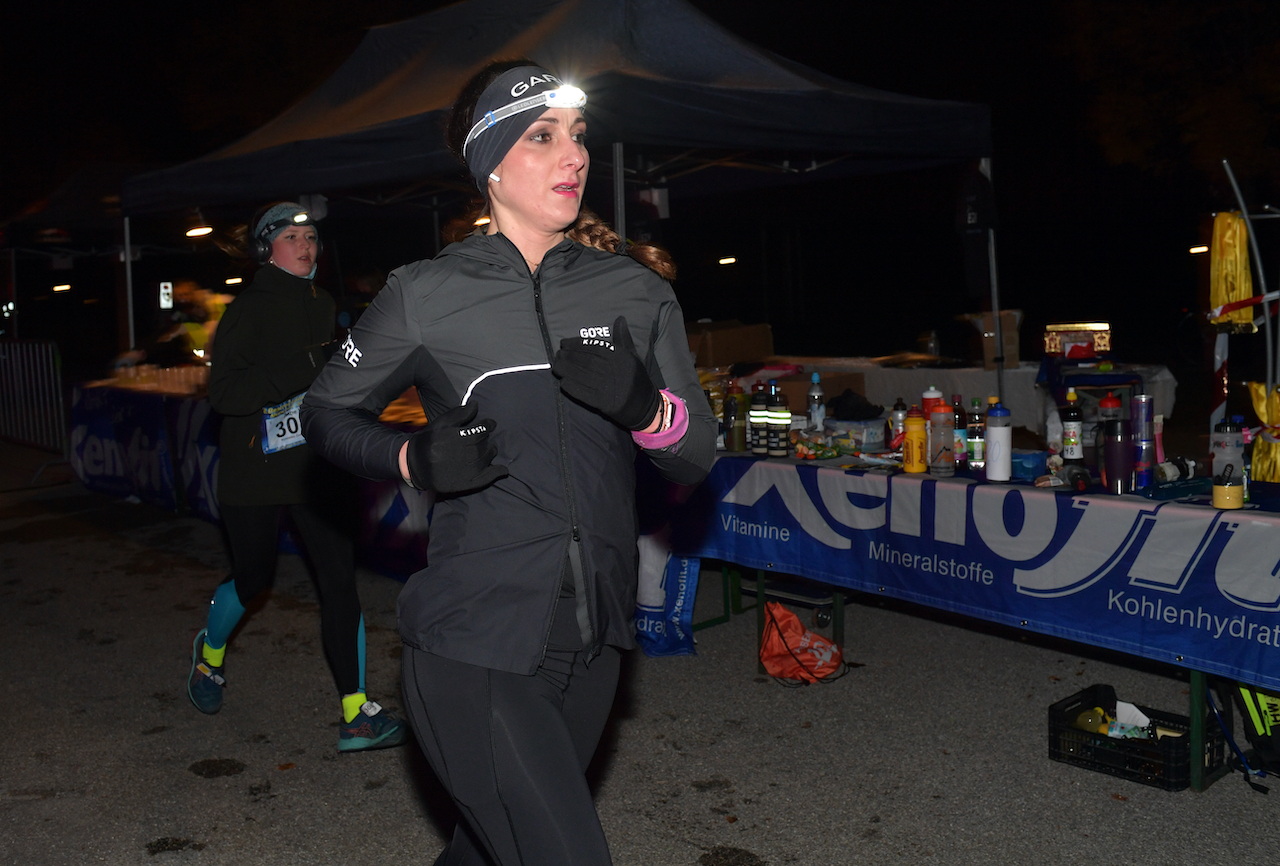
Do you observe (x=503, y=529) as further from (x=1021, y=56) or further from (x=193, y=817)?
(x=1021, y=56)

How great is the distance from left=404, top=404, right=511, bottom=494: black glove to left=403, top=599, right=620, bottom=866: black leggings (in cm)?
34

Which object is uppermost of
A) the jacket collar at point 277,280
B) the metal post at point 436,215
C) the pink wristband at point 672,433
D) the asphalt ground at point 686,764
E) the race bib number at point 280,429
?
the metal post at point 436,215

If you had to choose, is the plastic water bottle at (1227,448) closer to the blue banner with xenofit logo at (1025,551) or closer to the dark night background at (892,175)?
the blue banner with xenofit logo at (1025,551)

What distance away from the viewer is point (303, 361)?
15.5ft

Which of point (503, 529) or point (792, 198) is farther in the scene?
point (792, 198)

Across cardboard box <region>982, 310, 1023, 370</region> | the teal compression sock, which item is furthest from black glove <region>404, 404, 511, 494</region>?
cardboard box <region>982, 310, 1023, 370</region>

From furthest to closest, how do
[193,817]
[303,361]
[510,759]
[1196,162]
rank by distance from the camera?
[1196,162] → [303,361] → [193,817] → [510,759]

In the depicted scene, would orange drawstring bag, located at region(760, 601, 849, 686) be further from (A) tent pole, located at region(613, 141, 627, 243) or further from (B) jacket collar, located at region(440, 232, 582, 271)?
(B) jacket collar, located at region(440, 232, 582, 271)

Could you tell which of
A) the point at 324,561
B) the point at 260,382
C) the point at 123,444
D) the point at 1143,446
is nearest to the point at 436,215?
the point at 123,444

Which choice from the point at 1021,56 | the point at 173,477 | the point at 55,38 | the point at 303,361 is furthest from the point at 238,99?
the point at 303,361

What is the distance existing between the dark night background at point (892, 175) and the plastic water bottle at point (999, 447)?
14.6 ft

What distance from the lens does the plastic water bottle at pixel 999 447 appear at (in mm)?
4848

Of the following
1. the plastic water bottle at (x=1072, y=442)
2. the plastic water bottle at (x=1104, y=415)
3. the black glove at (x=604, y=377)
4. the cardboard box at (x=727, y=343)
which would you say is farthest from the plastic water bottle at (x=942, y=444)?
the cardboard box at (x=727, y=343)

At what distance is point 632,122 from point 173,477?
5.73m
